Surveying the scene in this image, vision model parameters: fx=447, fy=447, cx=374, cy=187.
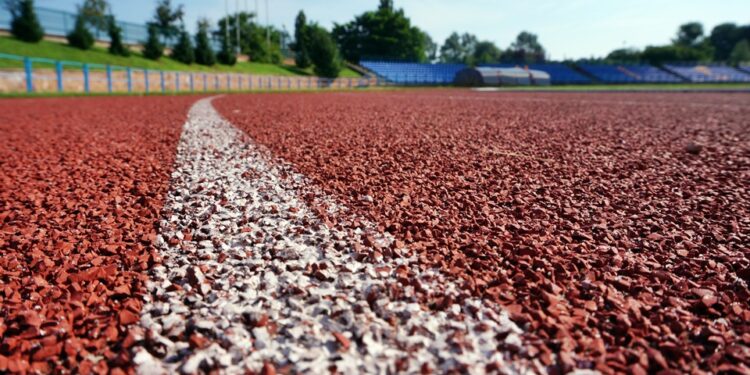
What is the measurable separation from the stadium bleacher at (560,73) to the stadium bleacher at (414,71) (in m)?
5.92

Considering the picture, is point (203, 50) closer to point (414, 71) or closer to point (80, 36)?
point (80, 36)

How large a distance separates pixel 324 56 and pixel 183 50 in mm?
13422

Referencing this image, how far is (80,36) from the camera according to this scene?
3173cm

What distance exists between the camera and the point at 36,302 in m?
1.81

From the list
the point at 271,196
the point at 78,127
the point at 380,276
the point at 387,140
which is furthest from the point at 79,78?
the point at 380,276

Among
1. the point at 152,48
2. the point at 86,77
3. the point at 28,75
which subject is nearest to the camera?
the point at 28,75

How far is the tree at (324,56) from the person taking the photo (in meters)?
45.1

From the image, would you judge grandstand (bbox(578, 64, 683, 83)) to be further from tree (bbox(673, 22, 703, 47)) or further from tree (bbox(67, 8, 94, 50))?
tree (bbox(673, 22, 703, 47))

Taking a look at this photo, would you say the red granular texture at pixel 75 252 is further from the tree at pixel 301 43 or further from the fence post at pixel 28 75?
the tree at pixel 301 43

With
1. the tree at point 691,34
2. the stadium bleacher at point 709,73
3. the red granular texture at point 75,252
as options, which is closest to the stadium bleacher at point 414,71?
the stadium bleacher at point 709,73

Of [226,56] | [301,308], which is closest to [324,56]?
[226,56]

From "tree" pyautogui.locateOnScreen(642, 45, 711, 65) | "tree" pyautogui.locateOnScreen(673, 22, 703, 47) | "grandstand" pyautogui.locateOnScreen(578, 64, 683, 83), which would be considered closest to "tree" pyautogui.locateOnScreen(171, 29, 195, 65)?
"grandstand" pyautogui.locateOnScreen(578, 64, 683, 83)

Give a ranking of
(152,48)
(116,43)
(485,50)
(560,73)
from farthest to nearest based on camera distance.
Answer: (485,50) → (560,73) → (152,48) → (116,43)

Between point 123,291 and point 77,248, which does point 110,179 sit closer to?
point 77,248
